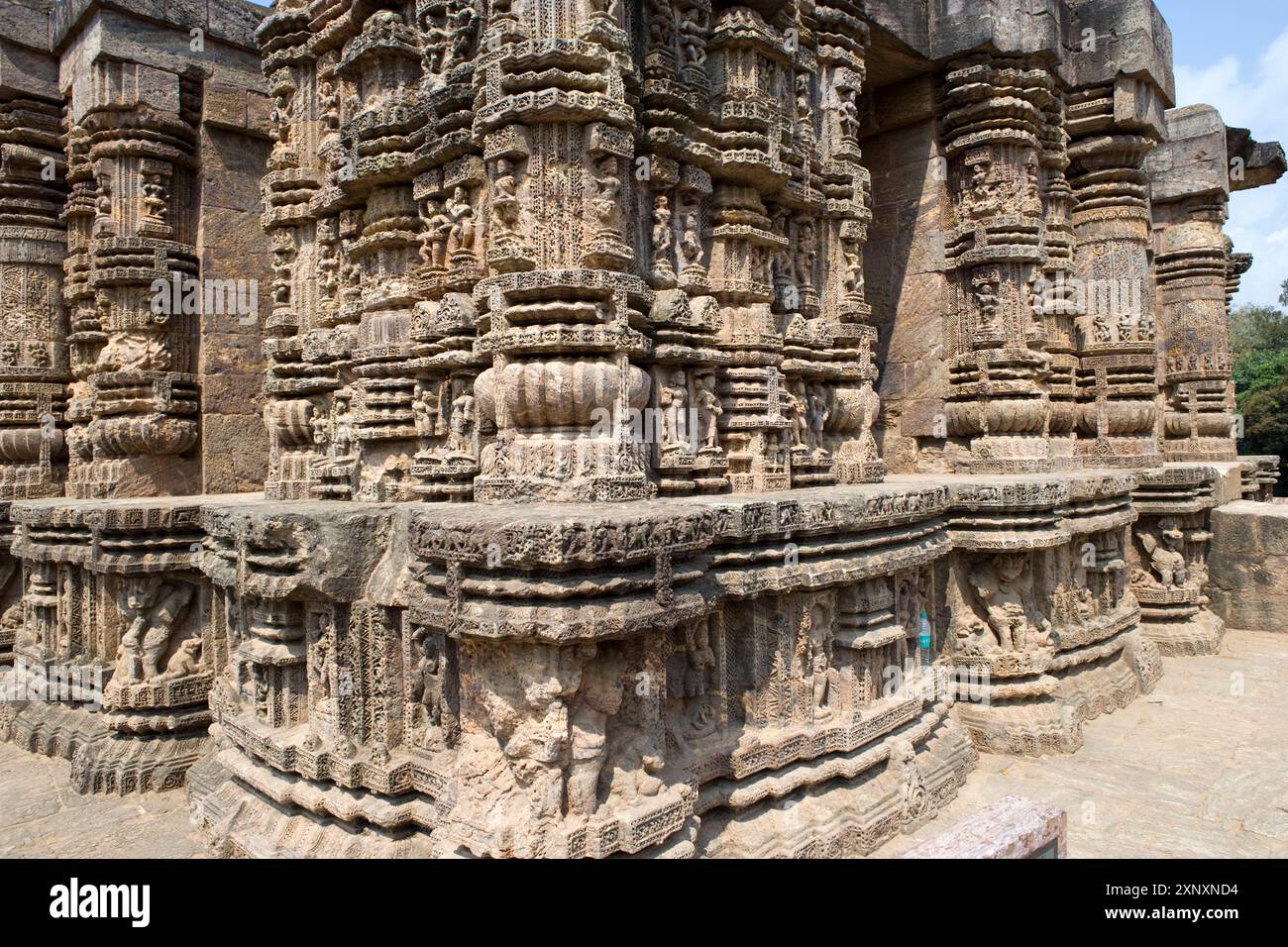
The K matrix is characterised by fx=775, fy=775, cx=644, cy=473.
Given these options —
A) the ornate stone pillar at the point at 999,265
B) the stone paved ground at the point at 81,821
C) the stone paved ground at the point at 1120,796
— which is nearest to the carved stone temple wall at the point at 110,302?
the stone paved ground at the point at 81,821

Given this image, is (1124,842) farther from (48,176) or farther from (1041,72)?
(48,176)

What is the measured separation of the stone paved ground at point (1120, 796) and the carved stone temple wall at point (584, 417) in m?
0.24

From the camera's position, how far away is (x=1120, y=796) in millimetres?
4922

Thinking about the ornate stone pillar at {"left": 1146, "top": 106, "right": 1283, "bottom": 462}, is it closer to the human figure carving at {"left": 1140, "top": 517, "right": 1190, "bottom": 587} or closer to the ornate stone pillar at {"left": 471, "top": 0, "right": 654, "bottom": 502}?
the human figure carving at {"left": 1140, "top": 517, "right": 1190, "bottom": 587}

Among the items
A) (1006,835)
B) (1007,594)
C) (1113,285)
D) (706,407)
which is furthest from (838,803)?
(1113,285)

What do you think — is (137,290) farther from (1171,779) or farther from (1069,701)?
(1171,779)

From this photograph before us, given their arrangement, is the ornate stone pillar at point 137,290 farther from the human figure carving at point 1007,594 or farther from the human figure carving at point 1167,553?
the human figure carving at point 1167,553

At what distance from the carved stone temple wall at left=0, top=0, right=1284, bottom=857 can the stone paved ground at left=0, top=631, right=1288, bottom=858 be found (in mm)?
237

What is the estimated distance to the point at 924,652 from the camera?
18.4 ft

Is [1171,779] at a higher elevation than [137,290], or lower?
lower

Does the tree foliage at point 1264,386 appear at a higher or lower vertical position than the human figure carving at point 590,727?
higher

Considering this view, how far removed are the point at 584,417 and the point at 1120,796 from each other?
4.15 metres

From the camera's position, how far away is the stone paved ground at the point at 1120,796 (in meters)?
4.40

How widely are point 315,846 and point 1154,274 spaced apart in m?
13.2
